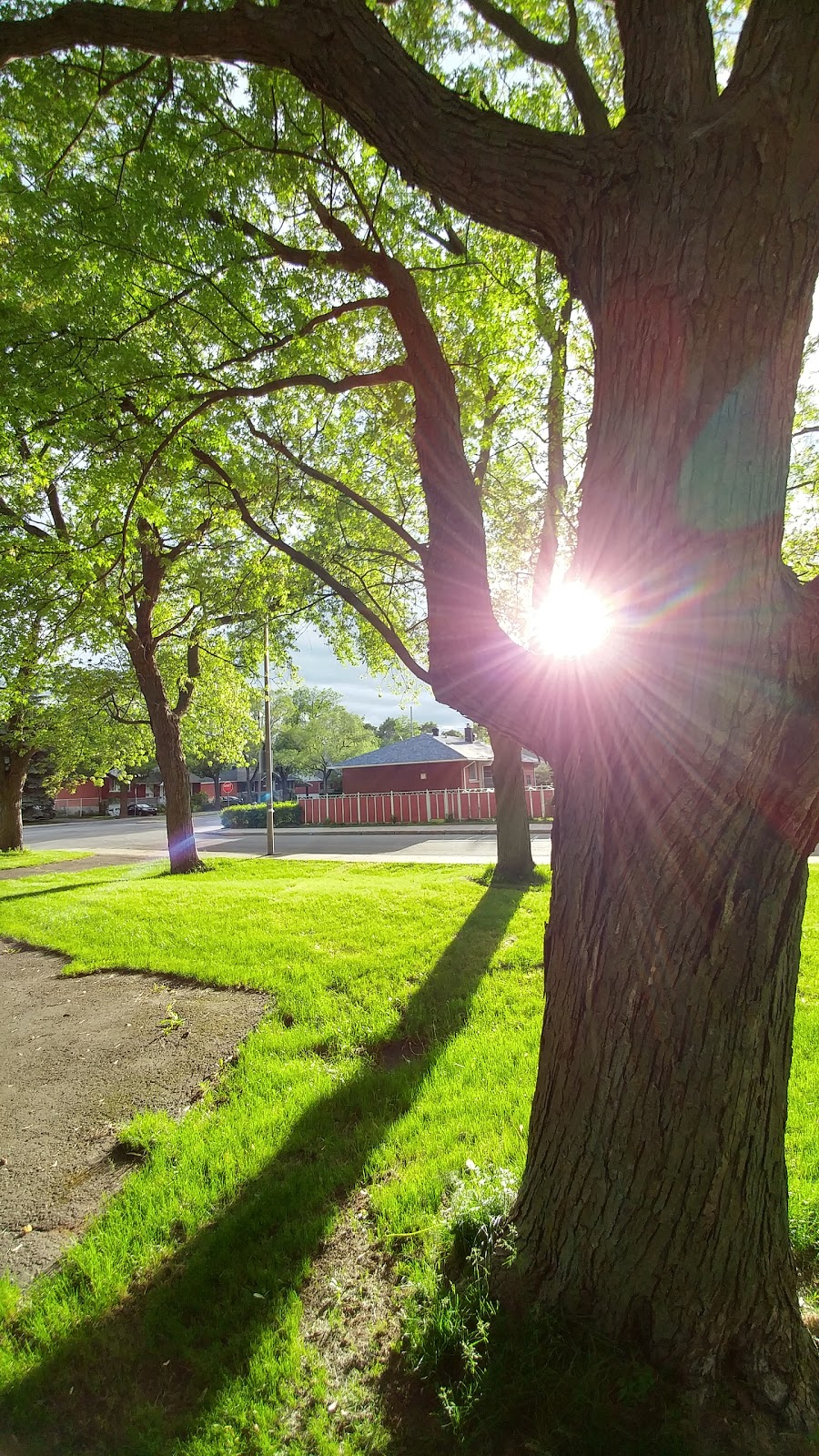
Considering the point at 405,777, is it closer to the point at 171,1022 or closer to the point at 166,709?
the point at 166,709

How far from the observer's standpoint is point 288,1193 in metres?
2.99

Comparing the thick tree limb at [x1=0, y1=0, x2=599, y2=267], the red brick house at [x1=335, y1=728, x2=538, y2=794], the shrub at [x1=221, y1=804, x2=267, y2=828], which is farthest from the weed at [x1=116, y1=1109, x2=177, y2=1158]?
the shrub at [x1=221, y1=804, x2=267, y2=828]

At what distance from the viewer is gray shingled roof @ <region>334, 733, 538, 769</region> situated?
Result: 37.0 metres

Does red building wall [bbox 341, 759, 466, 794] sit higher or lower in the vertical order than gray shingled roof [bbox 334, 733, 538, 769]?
lower

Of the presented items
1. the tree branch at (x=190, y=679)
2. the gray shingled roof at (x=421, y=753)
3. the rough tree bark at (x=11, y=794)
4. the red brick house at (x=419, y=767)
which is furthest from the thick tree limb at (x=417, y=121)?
the gray shingled roof at (x=421, y=753)

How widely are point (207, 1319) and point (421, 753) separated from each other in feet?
116

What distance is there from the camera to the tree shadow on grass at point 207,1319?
78.9 inches

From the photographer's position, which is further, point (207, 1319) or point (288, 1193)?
point (288, 1193)

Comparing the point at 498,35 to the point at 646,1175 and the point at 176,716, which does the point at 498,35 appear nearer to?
the point at 646,1175

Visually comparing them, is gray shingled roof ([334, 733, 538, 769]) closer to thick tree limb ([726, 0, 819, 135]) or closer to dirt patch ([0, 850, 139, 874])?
dirt patch ([0, 850, 139, 874])

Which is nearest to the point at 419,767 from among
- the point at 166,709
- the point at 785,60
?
the point at 166,709

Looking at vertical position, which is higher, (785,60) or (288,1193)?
(785,60)

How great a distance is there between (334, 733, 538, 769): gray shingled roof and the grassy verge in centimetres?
1992

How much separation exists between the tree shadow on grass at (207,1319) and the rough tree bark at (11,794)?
20.5 metres
